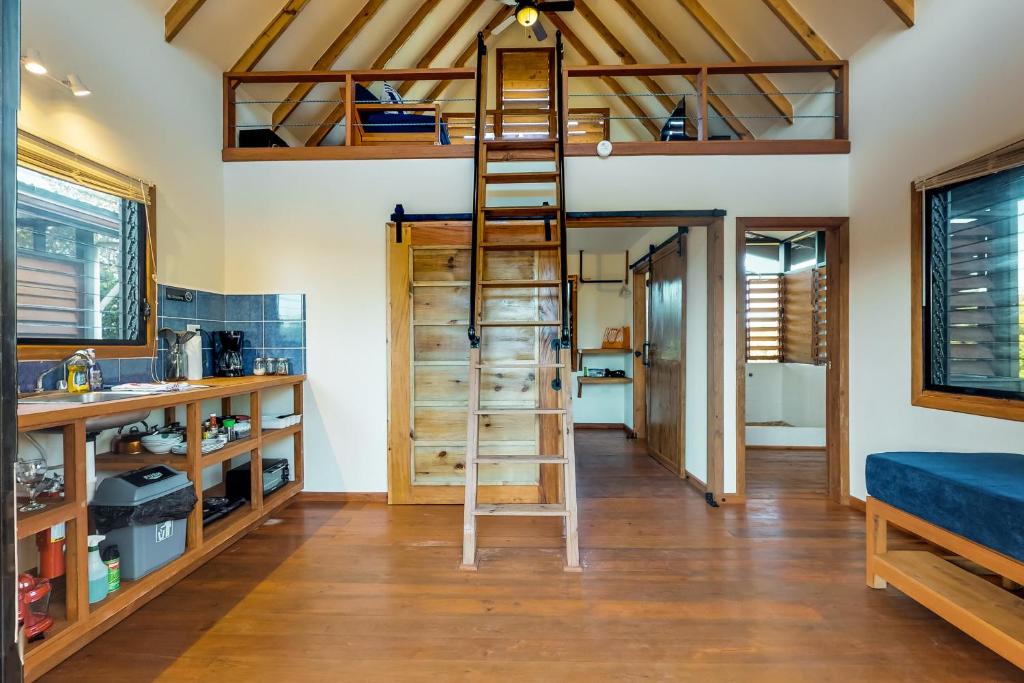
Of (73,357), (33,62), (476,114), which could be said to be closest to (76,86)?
(33,62)

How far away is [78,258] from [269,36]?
214cm

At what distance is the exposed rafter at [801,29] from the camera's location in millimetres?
3324

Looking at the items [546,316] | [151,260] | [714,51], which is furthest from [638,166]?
[151,260]

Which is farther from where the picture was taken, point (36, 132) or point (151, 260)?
point (151, 260)

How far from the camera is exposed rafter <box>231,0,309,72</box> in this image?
11.1 ft

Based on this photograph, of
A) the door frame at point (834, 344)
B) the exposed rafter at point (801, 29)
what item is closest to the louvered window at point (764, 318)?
the door frame at point (834, 344)

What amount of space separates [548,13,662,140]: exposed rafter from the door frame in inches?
77.8

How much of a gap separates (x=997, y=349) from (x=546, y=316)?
8.05ft

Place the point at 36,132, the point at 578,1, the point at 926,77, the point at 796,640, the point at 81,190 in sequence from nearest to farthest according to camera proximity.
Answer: the point at 796,640 < the point at 36,132 < the point at 81,190 < the point at 926,77 < the point at 578,1

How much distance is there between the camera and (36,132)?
2.18 m

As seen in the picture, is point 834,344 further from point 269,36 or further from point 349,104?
point 269,36

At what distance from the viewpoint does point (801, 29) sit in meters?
3.40

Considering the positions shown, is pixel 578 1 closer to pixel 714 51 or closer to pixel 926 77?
pixel 714 51

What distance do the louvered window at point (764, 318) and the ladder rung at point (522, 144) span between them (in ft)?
Result: 14.0
